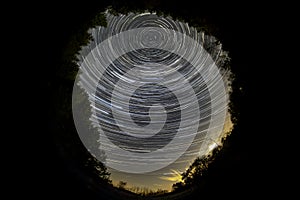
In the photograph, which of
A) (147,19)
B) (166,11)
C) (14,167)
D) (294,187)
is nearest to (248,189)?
(294,187)

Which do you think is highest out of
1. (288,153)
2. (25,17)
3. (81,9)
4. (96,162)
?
(81,9)

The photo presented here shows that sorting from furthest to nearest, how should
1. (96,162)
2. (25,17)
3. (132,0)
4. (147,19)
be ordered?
1. (147,19)
2. (96,162)
3. (132,0)
4. (25,17)

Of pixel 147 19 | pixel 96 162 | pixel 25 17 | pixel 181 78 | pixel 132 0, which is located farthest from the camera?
pixel 181 78

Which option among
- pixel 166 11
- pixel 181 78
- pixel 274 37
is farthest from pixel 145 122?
pixel 274 37

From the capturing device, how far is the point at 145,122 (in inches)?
169

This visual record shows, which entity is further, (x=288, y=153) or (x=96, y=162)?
(x=96, y=162)

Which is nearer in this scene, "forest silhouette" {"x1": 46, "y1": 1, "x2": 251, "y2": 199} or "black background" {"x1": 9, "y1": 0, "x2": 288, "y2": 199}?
"black background" {"x1": 9, "y1": 0, "x2": 288, "y2": 199}

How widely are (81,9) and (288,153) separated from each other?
4.62ft

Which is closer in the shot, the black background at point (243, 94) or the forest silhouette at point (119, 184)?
the black background at point (243, 94)

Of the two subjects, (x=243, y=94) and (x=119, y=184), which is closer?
(x=243, y=94)

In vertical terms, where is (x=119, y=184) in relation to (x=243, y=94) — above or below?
below

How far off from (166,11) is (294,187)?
129 cm

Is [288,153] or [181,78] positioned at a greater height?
[181,78]

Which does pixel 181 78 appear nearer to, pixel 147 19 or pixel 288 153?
pixel 147 19
